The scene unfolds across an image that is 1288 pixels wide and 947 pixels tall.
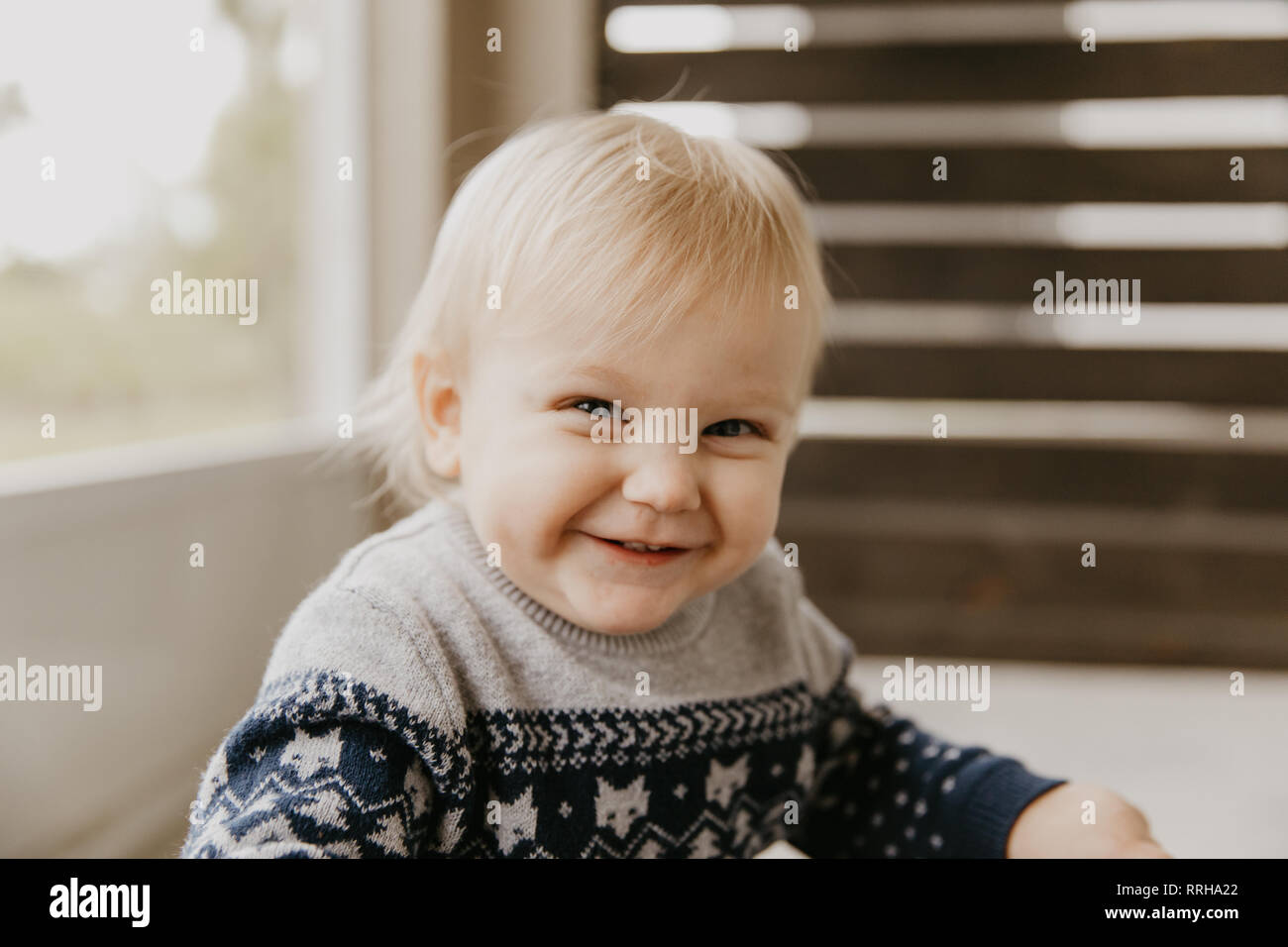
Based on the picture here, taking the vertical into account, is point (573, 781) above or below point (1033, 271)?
below

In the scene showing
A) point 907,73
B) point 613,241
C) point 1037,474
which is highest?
point 907,73

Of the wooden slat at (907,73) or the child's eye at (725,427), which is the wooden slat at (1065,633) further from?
the child's eye at (725,427)

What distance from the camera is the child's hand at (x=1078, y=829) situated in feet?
1.92

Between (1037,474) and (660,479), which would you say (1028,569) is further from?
(660,479)

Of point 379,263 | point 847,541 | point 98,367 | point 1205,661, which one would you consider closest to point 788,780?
point 98,367

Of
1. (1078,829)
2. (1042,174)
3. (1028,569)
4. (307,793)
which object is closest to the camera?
(307,793)

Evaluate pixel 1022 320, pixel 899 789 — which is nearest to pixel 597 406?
pixel 899 789

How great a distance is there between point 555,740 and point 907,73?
60.5 inches

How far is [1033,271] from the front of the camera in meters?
1.80

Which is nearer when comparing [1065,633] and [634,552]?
[634,552]

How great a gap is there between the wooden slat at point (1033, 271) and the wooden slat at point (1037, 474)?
9.7 inches

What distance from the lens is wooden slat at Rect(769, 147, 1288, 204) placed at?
1.67 m

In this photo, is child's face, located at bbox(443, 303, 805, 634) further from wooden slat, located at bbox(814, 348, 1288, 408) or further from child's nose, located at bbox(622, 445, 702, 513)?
wooden slat, located at bbox(814, 348, 1288, 408)

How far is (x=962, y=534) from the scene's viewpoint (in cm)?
190
